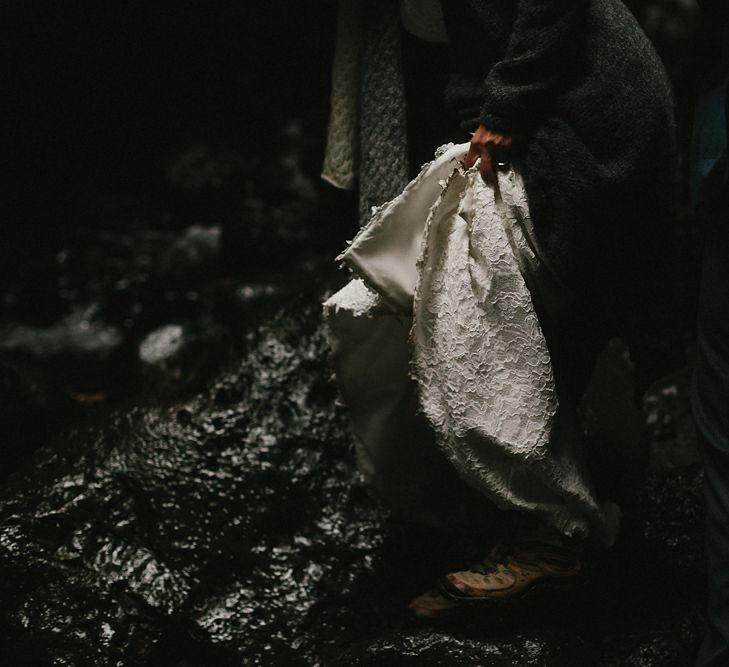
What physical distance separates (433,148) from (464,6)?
19.1 inches

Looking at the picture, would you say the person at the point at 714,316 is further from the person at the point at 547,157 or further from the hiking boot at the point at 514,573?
the hiking boot at the point at 514,573

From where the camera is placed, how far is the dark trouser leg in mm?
1850

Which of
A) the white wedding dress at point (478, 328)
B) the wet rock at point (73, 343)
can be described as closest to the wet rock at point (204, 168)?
the wet rock at point (73, 343)

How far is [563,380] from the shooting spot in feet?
8.00

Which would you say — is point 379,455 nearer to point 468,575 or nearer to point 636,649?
point 468,575

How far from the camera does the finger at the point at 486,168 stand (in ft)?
6.79

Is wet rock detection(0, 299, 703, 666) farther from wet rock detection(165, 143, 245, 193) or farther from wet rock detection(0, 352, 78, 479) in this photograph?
wet rock detection(165, 143, 245, 193)

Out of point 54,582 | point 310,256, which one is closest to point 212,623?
point 54,582

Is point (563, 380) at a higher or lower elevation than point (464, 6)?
lower

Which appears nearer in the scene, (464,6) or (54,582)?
(464,6)

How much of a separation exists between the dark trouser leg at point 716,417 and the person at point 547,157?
12.2 inches

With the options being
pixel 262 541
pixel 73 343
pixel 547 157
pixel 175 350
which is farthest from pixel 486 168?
pixel 73 343

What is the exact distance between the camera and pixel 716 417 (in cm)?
191

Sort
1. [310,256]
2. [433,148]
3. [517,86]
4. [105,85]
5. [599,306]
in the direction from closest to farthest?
[517,86] → [599,306] → [433,148] → [310,256] → [105,85]
